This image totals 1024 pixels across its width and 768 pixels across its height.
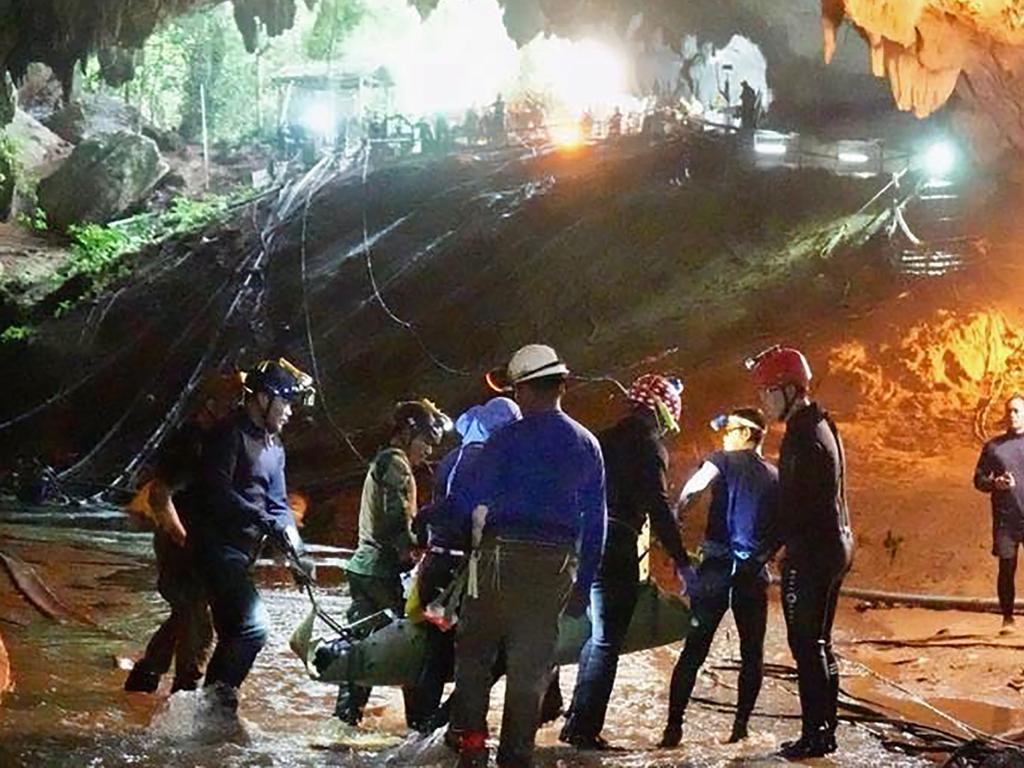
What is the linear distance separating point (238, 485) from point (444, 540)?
63.4 inches

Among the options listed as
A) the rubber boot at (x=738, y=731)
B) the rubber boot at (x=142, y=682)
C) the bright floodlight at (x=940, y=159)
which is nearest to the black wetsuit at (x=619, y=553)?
the rubber boot at (x=738, y=731)

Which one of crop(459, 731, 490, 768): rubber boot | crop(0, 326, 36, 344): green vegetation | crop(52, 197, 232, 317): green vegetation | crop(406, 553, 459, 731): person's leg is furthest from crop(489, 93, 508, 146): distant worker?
crop(459, 731, 490, 768): rubber boot

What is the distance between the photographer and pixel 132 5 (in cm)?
2586

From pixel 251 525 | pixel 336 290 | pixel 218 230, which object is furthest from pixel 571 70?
pixel 251 525

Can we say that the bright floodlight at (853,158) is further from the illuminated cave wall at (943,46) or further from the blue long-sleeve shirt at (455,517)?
the blue long-sleeve shirt at (455,517)

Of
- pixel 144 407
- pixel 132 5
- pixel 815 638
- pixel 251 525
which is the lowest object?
pixel 144 407

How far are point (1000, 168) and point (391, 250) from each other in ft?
39.1

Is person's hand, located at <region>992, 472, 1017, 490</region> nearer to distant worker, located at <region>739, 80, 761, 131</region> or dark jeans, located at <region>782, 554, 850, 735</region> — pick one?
dark jeans, located at <region>782, 554, 850, 735</region>

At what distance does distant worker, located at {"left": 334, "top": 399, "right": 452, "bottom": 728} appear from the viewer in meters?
6.86

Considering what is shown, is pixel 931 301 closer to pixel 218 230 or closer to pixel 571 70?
pixel 218 230

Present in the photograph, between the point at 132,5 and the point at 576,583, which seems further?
the point at 132,5

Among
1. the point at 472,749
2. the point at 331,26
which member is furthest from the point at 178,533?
the point at 331,26

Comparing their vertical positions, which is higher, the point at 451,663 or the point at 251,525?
the point at 251,525

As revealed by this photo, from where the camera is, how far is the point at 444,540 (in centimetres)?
548
